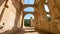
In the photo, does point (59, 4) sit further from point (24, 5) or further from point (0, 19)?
point (24, 5)

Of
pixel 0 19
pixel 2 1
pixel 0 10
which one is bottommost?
pixel 0 19

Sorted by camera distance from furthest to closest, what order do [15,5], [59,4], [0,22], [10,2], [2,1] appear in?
[15,5] → [10,2] → [2,1] → [0,22] → [59,4]

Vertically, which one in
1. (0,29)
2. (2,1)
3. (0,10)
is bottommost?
(0,29)

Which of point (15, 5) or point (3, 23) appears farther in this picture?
point (15, 5)

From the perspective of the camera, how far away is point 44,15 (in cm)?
760

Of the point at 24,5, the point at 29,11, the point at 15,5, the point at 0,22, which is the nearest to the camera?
the point at 0,22

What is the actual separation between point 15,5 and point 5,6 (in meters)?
1.75

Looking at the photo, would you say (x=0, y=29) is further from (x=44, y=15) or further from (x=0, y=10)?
(x=44, y=15)

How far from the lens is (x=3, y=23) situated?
21.4ft

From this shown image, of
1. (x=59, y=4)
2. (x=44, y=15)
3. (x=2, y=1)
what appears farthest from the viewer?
(x=44, y=15)

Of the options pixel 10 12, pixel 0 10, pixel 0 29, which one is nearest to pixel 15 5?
pixel 10 12

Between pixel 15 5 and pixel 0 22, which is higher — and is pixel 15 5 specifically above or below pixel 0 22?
above

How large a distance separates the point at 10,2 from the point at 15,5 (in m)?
0.70

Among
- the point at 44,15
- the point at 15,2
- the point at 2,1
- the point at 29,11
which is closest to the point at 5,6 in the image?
the point at 2,1
